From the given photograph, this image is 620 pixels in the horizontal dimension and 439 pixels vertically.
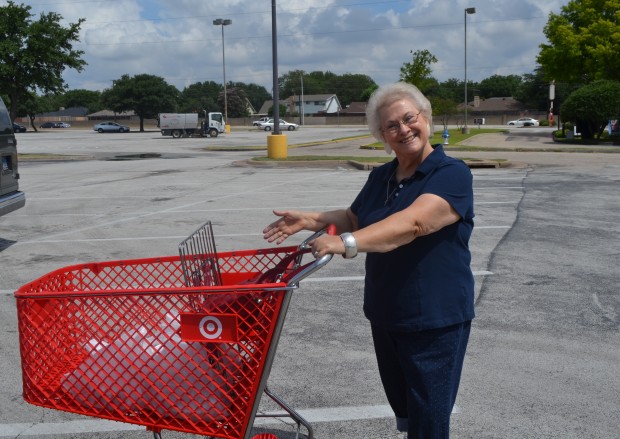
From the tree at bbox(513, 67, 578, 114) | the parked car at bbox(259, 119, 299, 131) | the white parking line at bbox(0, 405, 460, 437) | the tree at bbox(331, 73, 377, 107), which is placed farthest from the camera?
the tree at bbox(331, 73, 377, 107)

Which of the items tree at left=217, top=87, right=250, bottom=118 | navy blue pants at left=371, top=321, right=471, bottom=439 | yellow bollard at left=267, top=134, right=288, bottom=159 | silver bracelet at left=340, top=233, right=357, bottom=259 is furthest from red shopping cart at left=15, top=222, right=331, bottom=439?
tree at left=217, top=87, right=250, bottom=118

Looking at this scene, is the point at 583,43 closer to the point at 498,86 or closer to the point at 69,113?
the point at 498,86

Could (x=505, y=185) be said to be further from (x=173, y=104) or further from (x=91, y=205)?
(x=173, y=104)

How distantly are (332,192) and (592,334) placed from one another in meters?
9.50

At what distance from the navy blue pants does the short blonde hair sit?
31.2 inches

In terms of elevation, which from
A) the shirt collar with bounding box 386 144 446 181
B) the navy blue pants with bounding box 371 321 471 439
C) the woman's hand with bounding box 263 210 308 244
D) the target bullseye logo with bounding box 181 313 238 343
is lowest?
A: the navy blue pants with bounding box 371 321 471 439

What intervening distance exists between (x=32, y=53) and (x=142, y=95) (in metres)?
57.2

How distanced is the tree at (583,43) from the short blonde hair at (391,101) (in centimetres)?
3955

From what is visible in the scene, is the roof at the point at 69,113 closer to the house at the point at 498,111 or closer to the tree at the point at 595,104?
the house at the point at 498,111

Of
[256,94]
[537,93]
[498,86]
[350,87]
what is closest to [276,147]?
[537,93]

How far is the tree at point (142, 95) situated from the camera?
87.1m

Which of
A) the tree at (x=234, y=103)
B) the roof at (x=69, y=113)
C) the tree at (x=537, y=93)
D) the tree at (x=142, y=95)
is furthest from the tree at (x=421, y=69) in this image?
the roof at (x=69, y=113)

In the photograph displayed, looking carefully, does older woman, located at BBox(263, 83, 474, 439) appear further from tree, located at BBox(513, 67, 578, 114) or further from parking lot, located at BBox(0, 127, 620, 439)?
tree, located at BBox(513, 67, 578, 114)

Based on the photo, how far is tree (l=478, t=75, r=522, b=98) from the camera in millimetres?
144613
